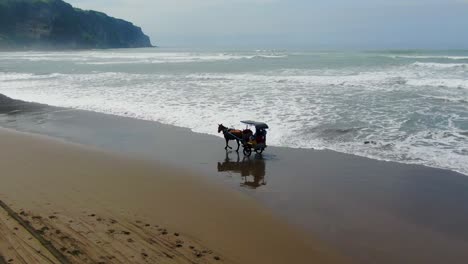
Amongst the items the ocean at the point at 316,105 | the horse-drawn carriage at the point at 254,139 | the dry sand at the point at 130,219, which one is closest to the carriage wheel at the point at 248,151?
the horse-drawn carriage at the point at 254,139

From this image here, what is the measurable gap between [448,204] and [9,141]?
483 inches

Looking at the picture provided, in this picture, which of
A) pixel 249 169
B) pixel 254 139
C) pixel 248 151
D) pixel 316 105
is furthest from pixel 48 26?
pixel 249 169

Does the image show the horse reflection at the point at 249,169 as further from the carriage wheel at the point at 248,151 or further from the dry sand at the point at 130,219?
the dry sand at the point at 130,219

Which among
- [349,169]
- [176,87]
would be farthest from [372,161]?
[176,87]

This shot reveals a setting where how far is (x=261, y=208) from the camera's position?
327 inches

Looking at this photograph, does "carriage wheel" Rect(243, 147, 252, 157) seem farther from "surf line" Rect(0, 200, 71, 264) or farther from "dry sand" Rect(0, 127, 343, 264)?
"surf line" Rect(0, 200, 71, 264)

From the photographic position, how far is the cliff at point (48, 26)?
121188 millimetres

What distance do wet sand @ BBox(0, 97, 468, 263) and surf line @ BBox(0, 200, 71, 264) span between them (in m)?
4.00

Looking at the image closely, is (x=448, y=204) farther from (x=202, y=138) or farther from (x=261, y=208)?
(x=202, y=138)

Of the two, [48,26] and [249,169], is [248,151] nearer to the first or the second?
[249,169]

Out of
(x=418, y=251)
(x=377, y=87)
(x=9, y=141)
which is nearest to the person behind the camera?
(x=418, y=251)

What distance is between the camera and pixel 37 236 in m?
6.28

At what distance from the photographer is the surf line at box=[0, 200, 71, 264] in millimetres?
5643

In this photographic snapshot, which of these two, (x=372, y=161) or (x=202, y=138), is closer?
(x=372, y=161)
